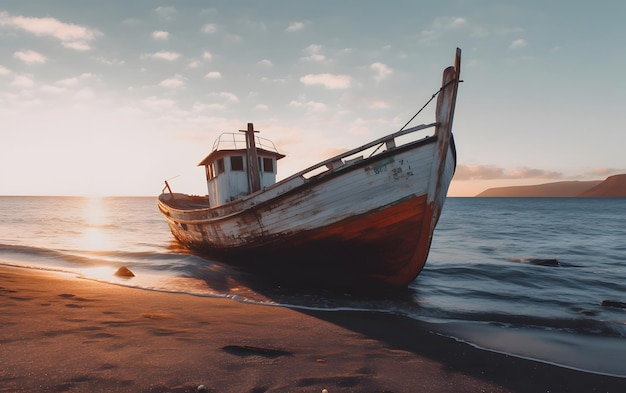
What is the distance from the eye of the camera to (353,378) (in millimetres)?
3676

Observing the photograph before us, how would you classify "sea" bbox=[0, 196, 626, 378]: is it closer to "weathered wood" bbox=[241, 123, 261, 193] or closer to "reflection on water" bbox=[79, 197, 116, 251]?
"reflection on water" bbox=[79, 197, 116, 251]

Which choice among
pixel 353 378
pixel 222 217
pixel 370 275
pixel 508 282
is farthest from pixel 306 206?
pixel 508 282

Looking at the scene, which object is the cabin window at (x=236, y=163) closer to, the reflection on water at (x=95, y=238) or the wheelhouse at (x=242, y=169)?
the wheelhouse at (x=242, y=169)

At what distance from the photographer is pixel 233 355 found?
4.15m

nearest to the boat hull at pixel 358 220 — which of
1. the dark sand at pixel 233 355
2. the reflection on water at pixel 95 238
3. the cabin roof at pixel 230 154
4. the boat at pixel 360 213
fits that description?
the boat at pixel 360 213

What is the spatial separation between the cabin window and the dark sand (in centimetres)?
748

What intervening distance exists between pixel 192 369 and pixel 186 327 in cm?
182

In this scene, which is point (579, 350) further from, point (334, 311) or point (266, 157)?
point (266, 157)

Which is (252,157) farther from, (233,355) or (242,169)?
(233,355)

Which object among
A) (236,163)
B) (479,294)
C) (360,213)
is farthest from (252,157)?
(479,294)

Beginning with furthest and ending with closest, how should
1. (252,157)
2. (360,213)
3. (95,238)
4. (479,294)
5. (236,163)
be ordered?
(95,238) → (236,163) → (252,157) → (479,294) → (360,213)

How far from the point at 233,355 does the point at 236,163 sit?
1001 centimetres

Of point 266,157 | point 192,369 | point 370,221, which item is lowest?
point 192,369

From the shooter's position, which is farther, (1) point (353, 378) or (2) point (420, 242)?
(2) point (420, 242)
